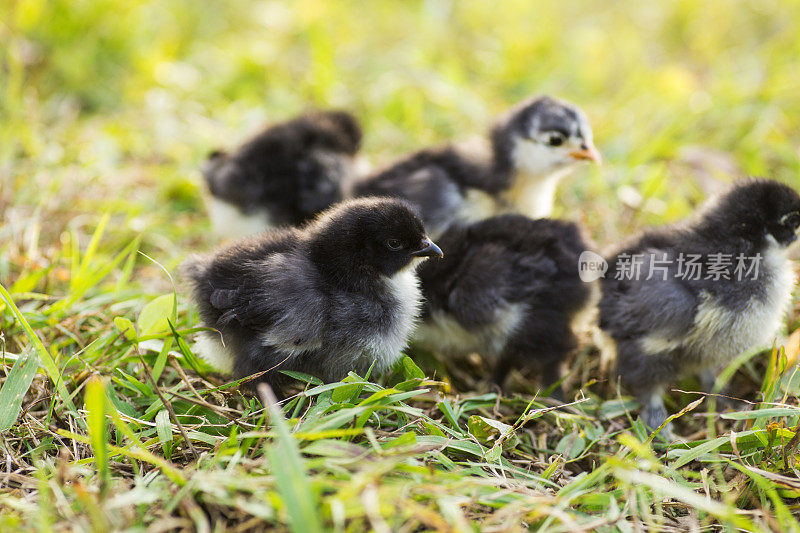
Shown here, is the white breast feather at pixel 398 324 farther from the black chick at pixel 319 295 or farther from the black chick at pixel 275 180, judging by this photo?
the black chick at pixel 275 180

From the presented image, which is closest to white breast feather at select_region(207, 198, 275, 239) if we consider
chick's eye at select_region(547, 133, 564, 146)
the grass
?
the grass

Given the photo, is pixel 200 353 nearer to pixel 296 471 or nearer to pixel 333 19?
pixel 296 471

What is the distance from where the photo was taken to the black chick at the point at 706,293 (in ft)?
7.26

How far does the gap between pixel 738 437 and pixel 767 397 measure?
0.22 meters

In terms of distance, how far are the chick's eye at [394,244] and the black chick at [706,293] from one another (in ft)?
2.77

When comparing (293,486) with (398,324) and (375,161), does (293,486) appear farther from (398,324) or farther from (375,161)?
(375,161)

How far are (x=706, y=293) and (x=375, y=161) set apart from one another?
94.5 inches

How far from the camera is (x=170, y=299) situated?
2.22 meters

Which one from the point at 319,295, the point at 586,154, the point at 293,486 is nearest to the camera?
the point at 293,486

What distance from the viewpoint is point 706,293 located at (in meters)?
2.19

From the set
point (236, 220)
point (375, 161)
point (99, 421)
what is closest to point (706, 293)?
point (99, 421)

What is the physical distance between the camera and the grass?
1.59m

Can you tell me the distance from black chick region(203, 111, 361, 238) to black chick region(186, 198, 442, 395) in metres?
1.11

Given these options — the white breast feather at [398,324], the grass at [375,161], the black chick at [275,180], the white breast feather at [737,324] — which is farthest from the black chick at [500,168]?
A: the white breast feather at [737,324]
